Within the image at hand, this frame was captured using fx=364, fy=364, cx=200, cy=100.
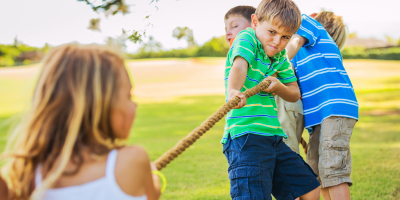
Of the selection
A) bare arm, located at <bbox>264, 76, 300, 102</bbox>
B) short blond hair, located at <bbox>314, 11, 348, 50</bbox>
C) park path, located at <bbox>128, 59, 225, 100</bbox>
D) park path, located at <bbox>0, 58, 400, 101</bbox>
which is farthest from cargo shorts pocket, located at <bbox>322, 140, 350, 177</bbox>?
park path, located at <bbox>128, 59, 225, 100</bbox>

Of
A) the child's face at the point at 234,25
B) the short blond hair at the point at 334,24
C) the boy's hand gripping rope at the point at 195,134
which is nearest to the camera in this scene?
the boy's hand gripping rope at the point at 195,134

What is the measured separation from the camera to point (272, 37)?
2.37m

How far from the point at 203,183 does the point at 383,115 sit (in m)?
8.78

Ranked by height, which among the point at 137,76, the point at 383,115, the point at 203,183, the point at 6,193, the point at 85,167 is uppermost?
the point at 85,167

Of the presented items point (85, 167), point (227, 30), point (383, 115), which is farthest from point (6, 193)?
point (383, 115)

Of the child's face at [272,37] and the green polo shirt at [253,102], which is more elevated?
the child's face at [272,37]

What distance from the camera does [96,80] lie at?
1.23 meters

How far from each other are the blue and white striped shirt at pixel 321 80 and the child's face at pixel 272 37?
54 cm

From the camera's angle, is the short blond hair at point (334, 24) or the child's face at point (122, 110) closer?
the child's face at point (122, 110)

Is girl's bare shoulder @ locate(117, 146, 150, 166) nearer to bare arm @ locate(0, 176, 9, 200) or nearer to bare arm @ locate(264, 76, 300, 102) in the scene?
bare arm @ locate(0, 176, 9, 200)

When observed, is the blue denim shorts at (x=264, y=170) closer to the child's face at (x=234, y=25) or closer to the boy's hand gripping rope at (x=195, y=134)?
the boy's hand gripping rope at (x=195, y=134)

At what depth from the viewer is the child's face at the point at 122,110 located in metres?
1.27

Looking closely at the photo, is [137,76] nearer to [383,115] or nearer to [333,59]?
[383,115]

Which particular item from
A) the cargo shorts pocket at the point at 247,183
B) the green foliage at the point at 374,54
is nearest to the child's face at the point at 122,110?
the cargo shorts pocket at the point at 247,183
